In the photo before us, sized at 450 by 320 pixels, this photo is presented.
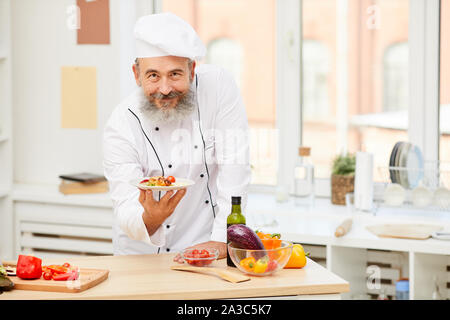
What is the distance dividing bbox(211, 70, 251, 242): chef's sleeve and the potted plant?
1.01 metres

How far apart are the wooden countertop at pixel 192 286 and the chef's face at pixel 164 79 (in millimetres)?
584

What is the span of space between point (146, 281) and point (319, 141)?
6.28ft

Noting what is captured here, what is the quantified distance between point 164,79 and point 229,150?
0.39 meters

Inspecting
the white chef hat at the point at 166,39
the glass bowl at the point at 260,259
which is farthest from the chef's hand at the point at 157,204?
the white chef hat at the point at 166,39

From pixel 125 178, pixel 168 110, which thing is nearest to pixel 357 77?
pixel 168 110

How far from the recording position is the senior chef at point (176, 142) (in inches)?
90.5

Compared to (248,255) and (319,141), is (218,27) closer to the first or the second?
(319,141)

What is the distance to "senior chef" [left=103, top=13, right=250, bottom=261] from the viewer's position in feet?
7.54

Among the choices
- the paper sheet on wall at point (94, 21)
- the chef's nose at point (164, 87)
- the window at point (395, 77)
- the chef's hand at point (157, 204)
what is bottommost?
the chef's hand at point (157, 204)

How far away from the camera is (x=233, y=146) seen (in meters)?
2.49

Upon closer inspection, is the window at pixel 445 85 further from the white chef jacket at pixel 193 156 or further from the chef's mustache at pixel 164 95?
the chef's mustache at pixel 164 95

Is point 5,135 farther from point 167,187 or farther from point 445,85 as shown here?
point 445,85

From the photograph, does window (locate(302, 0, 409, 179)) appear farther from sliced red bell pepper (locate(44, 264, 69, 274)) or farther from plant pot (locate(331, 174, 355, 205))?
sliced red bell pepper (locate(44, 264, 69, 274))

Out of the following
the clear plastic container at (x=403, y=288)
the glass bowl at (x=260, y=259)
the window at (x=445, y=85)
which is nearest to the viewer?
the glass bowl at (x=260, y=259)
